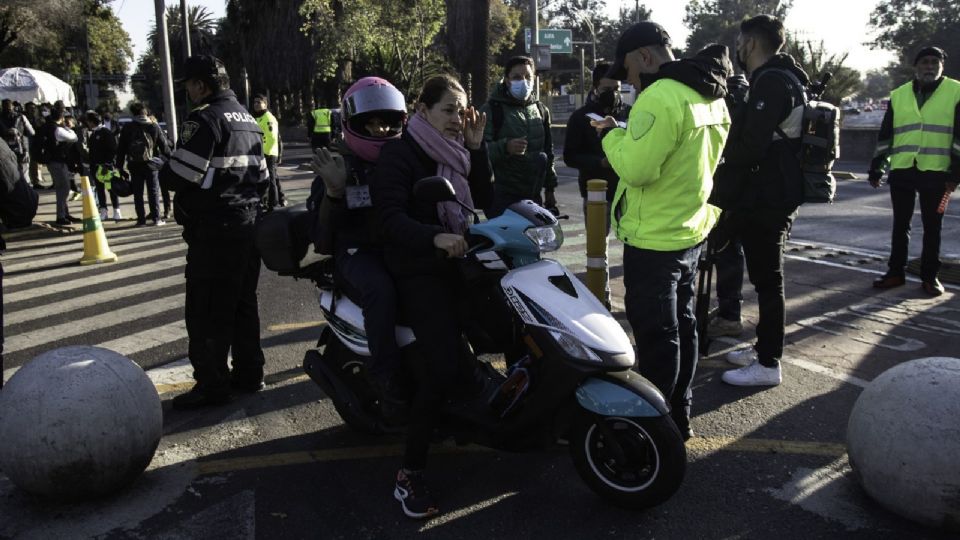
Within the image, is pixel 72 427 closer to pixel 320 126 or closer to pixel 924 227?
pixel 924 227

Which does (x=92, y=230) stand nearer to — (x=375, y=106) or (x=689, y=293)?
(x=375, y=106)

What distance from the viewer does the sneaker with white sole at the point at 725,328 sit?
5824 millimetres

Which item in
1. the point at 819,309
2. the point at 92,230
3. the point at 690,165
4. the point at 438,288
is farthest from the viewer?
the point at 92,230

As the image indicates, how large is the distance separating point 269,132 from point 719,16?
292 ft

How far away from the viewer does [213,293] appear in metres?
4.62

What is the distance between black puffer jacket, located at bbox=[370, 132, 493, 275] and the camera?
3242 millimetres

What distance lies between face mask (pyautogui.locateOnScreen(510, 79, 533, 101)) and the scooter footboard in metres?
3.44

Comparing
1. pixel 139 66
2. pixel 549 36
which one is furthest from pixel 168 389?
pixel 139 66

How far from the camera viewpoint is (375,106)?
3713 mm

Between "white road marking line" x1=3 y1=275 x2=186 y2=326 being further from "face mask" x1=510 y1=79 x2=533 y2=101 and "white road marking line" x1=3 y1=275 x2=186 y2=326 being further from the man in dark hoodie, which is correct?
the man in dark hoodie

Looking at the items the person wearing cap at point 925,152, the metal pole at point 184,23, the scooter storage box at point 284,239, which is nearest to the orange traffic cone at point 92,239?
the scooter storage box at point 284,239

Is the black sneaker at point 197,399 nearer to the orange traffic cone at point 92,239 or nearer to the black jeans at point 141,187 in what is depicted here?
the orange traffic cone at point 92,239

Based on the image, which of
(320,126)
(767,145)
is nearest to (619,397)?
(767,145)

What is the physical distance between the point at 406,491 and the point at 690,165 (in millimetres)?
1938
